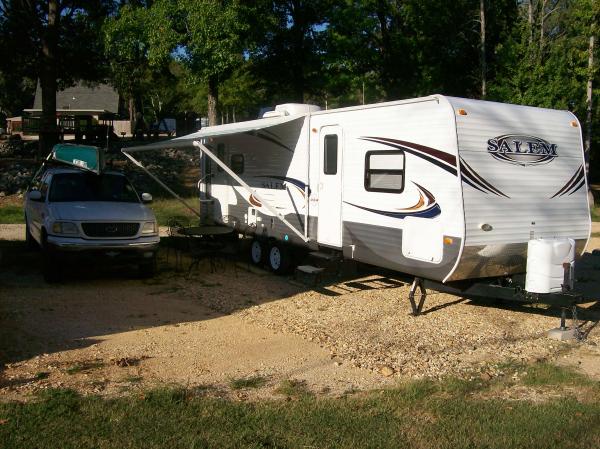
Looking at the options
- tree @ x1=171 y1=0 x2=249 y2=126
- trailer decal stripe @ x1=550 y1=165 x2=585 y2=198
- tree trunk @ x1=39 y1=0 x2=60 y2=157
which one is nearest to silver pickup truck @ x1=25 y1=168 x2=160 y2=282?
trailer decal stripe @ x1=550 y1=165 x2=585 y2=198

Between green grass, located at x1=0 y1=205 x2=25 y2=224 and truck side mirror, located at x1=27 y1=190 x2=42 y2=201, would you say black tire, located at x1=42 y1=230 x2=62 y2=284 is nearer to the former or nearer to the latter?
truck side mirror, located at x1=27 y1=190 x2=42 y2=201

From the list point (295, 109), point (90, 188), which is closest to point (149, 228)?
point (90, 188)

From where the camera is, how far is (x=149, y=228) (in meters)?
9.61

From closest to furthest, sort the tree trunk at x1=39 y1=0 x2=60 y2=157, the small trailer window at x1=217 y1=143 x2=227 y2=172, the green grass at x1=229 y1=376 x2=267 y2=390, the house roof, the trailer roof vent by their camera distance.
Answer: the green grass at x1=229 y1=376 x2=267 y2=390
the trailer roof vent
the small trailer window at x1=217 y1=143 x2=227 y2=172
the tree trunk at x1=39 y1=0 x2=60 y2=157
the house roof

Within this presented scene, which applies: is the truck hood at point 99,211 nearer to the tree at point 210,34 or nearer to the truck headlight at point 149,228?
the truck headlight at point 149,228

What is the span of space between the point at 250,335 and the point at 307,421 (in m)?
2.51

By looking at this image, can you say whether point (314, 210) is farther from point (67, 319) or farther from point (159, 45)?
point (159, 45)

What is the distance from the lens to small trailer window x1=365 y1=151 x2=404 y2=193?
7.81 meters

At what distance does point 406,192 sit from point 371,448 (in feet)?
13.2

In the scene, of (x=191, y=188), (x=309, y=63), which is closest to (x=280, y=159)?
(x=191, y=188)

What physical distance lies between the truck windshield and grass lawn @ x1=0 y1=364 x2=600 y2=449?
558 centimetres

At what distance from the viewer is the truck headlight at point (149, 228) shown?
956cm

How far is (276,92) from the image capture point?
91.4ft

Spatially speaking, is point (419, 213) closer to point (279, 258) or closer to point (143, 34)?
point (279, 258)
